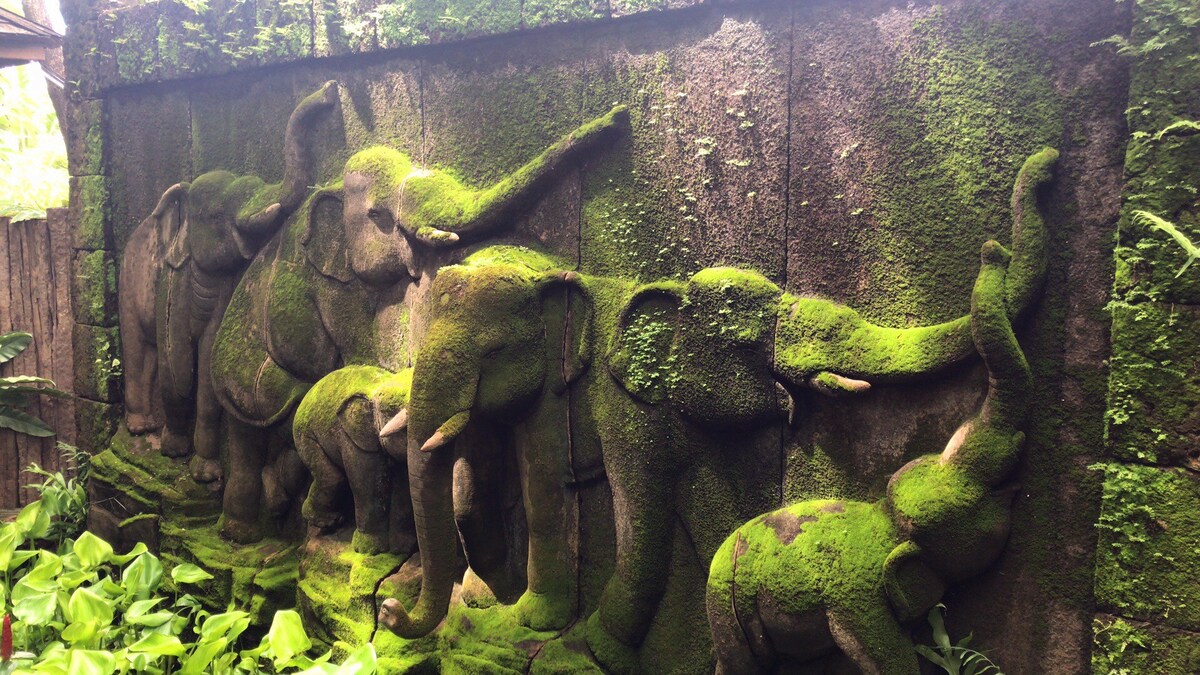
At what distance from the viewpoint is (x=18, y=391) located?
6.27 meters

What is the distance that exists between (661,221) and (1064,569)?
6.54 ft

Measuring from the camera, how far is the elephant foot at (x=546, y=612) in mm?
3822

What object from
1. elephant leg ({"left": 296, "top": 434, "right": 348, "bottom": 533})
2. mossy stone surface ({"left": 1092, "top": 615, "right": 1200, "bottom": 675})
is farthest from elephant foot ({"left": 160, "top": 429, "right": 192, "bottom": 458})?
mossy stone surface ({"left": 1092, "top": 615, "right": 1200, "bottom": 675})

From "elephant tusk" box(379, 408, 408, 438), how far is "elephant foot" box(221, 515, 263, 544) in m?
1.69

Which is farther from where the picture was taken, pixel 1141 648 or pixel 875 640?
pixel 875 640

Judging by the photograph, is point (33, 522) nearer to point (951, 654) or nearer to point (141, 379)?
point (141, 379)

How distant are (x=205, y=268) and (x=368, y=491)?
77.2 inches

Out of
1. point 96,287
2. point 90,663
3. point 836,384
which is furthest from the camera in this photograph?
point 96,287

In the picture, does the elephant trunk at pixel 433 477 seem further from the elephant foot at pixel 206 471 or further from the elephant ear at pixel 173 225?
the elephant ear at pixel 173 225

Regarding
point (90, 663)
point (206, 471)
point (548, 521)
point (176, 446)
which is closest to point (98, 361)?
point (176, 446)

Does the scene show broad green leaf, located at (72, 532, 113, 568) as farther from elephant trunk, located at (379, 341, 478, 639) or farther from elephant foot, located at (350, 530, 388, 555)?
elephant trunk, located at (379, 341, 478, 639)

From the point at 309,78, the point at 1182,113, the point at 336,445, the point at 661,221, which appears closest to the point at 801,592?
the point at 661,221

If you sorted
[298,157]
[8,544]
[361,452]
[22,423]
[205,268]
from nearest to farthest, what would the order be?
[361,452], [8,544], [298,157], [205,268], [22,423]

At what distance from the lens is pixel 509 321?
12.3 ft
